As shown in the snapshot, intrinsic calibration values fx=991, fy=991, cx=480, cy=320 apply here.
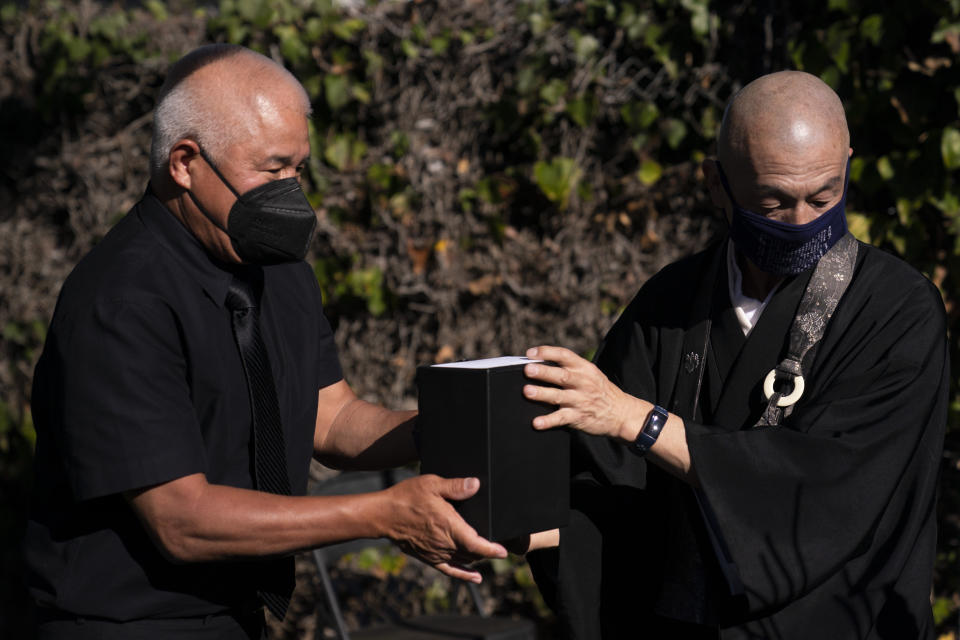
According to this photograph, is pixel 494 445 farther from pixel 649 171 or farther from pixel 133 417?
pixel 649 171

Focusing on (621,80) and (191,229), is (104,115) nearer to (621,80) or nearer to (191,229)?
(621,80)

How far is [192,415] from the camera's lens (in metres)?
2.05

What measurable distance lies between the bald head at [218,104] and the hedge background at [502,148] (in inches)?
78.4

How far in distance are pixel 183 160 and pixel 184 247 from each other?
19 centimetres

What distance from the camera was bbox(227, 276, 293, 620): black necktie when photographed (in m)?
2.17

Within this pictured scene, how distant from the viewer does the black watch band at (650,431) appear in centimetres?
216

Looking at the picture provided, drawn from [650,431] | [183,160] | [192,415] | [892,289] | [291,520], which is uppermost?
[183,160]

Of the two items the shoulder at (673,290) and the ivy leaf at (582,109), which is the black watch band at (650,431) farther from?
the ivy leaf at (582,109)

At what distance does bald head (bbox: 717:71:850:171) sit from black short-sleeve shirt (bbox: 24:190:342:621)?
46.8 inches

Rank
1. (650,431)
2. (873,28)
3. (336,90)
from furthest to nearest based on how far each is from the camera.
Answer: (336,90)
(873,28)
(650,431)

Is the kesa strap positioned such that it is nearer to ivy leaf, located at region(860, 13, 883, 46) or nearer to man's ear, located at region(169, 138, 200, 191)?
man's ear, located at region(169, 138, 200, 191)

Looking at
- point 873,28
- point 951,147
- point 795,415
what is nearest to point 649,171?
point 873,28

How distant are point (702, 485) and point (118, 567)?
1.24 meters

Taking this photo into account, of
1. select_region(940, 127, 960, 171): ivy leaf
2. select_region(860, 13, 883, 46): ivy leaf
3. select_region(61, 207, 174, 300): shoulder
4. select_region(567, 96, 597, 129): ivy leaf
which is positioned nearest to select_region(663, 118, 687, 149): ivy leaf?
select_region(567, 96, 597, 129): ivy leaf
